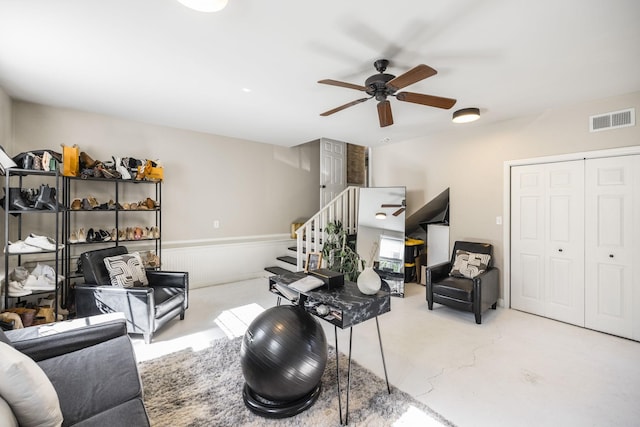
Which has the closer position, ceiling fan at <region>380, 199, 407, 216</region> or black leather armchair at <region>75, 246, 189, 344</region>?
black leather armchair at <region>75, 246, 189, 344</region>

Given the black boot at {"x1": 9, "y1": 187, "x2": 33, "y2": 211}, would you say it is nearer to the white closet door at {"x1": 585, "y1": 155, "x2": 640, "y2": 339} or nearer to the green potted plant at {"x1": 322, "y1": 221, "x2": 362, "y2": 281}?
the green potted plant at {"x1": 322, "y1": 221, "x2": 362, "y2": 281}

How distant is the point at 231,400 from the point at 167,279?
6.41 ft

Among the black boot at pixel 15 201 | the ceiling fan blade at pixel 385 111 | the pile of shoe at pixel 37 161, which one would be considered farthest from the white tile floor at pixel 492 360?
the ceiling fan blade at pixel 385 111

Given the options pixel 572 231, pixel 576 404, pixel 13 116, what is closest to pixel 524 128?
pixel 572 231

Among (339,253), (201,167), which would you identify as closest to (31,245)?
(201,167)

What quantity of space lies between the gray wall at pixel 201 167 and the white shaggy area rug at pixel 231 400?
2.64 meters

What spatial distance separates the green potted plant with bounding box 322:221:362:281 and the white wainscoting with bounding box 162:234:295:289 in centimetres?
121

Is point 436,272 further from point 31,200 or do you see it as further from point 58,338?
point 31,200

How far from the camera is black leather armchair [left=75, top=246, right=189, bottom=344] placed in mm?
2732

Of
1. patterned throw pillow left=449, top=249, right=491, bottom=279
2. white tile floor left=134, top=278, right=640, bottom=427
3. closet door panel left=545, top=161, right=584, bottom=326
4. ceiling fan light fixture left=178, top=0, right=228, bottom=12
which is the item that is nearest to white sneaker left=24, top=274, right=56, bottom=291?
white tile floor left=134, top=278, right=640, bottom=427

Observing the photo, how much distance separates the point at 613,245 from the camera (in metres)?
3.06

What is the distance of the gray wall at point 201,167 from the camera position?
11.6 ft

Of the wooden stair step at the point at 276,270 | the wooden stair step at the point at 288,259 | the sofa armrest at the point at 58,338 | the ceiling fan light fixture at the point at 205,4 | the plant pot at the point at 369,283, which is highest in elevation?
the ceiling fan light fixture at the point at 205,4

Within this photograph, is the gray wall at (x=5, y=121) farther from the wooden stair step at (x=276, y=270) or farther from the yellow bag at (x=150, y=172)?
the wooden stair step at (x=276, y=270)
